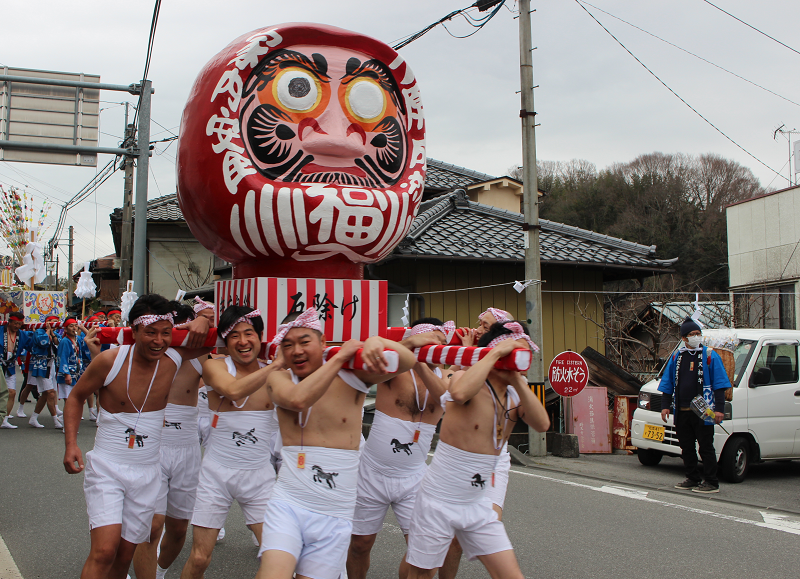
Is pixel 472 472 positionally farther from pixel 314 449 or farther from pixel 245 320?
pixel 245 320

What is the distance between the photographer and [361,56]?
4465 mm

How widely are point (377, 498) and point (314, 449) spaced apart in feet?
3.60

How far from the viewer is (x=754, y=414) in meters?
8.34

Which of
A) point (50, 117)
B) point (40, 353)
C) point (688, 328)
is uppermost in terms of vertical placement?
point (50, 117)

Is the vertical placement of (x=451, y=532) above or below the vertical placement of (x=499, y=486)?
below

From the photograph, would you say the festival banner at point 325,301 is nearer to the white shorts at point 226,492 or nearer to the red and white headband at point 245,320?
the red and white headband at point 245,320

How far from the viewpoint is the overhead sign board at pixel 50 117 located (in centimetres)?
1174

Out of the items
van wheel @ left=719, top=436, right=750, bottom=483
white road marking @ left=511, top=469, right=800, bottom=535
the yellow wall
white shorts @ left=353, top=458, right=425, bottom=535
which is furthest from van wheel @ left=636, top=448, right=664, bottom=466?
white shorts @ left=353, top=458, right=425, bottom=535

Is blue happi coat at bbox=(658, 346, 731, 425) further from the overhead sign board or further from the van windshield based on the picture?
the overhead sign board

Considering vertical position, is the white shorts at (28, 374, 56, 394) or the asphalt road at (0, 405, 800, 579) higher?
the white shorts at (28, 374, 56, 394)

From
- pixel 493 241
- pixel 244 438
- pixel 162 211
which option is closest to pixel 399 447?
pixel 244 438

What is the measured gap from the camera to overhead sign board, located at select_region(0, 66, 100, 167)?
38.5 feet

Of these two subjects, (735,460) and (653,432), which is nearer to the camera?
(735,460)

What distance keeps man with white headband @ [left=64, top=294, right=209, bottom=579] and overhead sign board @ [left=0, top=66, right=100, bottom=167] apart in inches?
369
